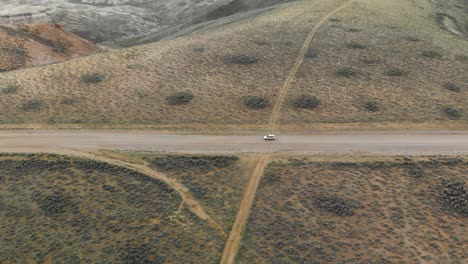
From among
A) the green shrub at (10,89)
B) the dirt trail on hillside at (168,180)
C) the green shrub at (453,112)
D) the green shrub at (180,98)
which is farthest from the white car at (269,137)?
the green shrub at (10,89)

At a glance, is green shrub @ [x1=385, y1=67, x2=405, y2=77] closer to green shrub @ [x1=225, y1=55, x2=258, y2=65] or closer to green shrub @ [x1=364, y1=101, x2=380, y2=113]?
green shrub @ [x1=364, y1=101, x2=380, y2=113]

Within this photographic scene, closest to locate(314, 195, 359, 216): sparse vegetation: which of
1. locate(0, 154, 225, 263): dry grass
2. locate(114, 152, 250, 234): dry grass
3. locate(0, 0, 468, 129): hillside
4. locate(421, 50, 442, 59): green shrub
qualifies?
locate(114, 152, 250, 234): dry grass

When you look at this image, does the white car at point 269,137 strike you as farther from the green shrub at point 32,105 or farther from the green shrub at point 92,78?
the green shrub at point 32,105

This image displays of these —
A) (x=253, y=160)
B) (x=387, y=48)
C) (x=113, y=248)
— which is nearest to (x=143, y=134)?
(x=253, y=160)

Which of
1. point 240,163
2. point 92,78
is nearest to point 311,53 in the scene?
point 240,163

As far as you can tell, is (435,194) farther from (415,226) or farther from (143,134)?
(143,134)
